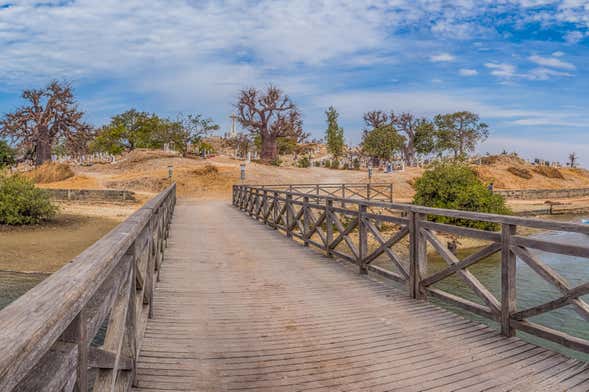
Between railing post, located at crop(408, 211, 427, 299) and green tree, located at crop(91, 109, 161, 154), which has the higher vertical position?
green tree, located at crop(91, 109, 161, 154)

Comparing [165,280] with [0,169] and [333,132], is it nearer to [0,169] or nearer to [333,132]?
[0,169]

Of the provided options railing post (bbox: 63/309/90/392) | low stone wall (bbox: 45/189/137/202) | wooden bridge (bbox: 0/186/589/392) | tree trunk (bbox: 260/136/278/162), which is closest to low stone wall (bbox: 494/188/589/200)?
tree trunk (bbox: 260/136/278/162)

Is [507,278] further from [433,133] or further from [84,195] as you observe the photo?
[433,133]

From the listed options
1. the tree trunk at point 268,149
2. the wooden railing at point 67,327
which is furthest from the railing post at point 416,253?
the tree trunk at point 268,149

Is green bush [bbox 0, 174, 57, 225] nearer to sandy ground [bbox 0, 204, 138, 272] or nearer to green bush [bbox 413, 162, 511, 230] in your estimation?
sandy ground [bbox 0, 204, 138, 272]

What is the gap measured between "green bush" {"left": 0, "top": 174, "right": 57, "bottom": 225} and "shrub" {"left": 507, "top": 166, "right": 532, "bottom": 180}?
4850cm

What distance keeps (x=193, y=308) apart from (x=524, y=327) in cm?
323

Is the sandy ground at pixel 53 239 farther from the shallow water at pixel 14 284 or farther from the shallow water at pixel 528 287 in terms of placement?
the shallow water at pixel 528 287

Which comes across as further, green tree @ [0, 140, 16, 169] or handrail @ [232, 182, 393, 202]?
green tree @ [0, 140, 16, 169]

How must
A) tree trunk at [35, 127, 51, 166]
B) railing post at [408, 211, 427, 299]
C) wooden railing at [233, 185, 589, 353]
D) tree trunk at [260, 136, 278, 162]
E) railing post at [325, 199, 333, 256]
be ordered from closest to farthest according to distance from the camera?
wooden railing at [233, 185, 589, 353] → railing post at [408, 211, 427, 299] → railing post at [325, 199, 333, 256] → tree trunk at [35, 127, 51, 166] → tree trunk at [260, 136, 278, 162]

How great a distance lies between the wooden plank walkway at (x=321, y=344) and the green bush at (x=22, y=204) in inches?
503

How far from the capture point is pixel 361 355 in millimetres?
3508

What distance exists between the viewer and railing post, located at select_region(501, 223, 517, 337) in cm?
386

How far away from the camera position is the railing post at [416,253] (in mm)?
5152
